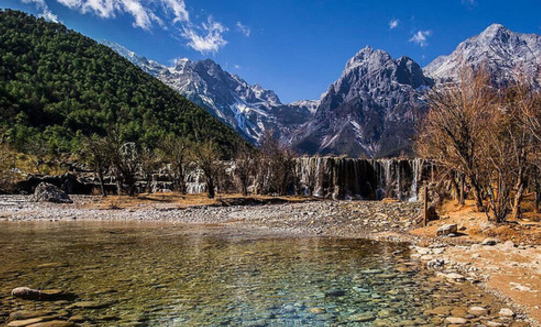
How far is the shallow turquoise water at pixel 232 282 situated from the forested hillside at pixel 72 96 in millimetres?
53591

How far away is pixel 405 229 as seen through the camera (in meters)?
18.2

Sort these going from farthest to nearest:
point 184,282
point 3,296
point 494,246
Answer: point 494,246 < point 184,282 < point 3,296

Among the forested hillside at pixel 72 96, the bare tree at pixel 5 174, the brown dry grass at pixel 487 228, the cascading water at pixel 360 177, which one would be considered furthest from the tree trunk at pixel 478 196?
the forested hillside at pixel 72 96

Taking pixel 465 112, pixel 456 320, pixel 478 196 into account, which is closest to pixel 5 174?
pixel 465 112

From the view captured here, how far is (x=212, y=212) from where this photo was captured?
2861 centimetres

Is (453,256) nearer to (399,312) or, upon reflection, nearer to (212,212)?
(399,312)

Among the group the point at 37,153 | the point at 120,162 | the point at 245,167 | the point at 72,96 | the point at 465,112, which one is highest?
the point at 72,96

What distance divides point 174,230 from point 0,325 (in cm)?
1417

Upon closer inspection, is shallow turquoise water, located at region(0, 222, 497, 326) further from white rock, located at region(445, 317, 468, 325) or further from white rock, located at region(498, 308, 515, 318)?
white rock, located at region(498, 308, 515, 318)

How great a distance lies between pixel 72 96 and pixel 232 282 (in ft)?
276

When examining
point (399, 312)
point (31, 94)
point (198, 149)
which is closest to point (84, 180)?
point (198, 149)

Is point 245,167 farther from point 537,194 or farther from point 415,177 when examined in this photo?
point 537,194

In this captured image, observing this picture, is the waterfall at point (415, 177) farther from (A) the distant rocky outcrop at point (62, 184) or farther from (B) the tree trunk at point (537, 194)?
(A) the distant rocky outcrop at point (62, 184)

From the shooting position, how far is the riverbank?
898 cm
